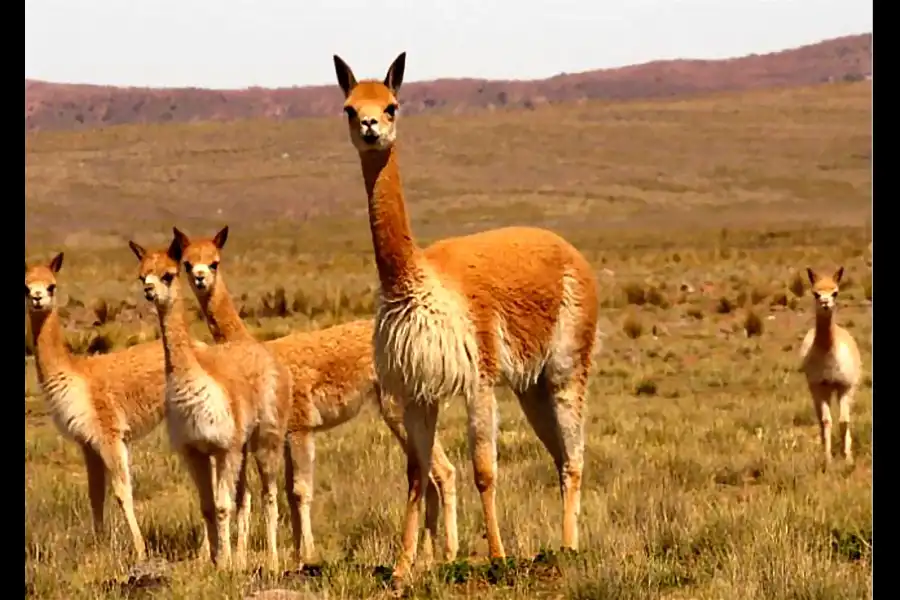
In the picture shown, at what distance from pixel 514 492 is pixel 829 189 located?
59.9 metres

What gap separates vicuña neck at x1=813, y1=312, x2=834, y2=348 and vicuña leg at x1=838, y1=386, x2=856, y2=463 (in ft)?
1.55

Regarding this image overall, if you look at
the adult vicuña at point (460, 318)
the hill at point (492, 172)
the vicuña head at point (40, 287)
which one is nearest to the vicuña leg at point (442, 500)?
the adult vicuña at point (460, 318)

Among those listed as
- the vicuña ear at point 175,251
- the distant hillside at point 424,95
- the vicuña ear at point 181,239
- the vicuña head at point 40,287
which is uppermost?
the distant hillside at point 424,95

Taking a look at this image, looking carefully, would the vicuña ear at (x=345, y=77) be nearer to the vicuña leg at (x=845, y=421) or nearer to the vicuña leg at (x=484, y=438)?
the vicuña leg at (x=484, y=438)

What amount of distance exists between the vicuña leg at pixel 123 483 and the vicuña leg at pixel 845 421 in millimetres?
5735

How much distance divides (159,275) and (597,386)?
8592 mm

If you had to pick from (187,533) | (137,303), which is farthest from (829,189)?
(187,533)

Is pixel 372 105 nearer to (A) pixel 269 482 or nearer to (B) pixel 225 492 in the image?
(B) pixel 225 492

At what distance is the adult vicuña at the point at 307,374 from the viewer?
314 inches

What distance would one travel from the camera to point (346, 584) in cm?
573

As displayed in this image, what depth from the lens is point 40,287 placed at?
27.3 feet

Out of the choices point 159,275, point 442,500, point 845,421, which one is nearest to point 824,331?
point 845,421

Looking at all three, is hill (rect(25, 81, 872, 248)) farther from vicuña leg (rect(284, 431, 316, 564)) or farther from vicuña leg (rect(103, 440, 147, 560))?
vicuña leg (rect(103, 440, 147, 560))

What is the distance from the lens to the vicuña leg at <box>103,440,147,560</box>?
24.7 ft
